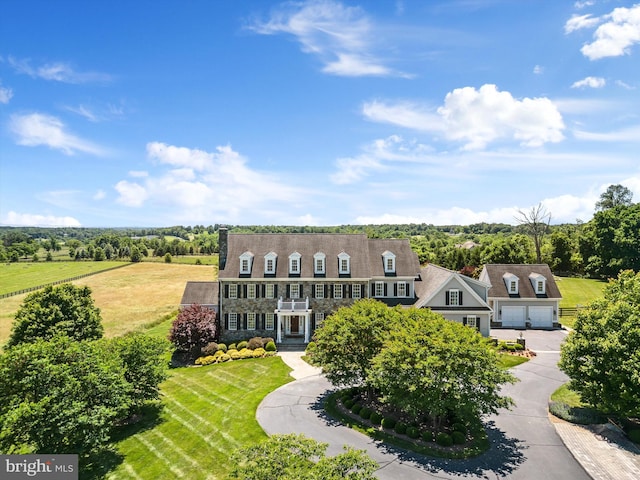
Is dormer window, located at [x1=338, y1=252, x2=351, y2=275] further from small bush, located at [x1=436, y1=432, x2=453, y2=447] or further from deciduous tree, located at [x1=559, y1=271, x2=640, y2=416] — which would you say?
small bush, located at [x1=436, y1=432, x2=453, y2=447]

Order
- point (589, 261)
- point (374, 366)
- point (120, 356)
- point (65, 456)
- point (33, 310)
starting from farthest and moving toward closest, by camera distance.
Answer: point (589, 261)
point (33, 310)
point (120, 356)
point (374, 366)
point (65, 456)

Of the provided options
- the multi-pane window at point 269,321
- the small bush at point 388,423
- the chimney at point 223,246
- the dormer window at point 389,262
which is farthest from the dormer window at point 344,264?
the small bush at point 388,423

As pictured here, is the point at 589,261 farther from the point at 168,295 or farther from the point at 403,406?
the point at 168,295

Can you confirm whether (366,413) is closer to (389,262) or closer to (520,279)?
(389,262)

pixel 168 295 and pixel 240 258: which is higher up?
pixel 240 258

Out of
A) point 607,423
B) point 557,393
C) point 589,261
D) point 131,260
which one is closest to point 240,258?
point 557,393

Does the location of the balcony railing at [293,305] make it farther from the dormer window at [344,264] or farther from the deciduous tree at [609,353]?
the deciduous tree at [609,353]
